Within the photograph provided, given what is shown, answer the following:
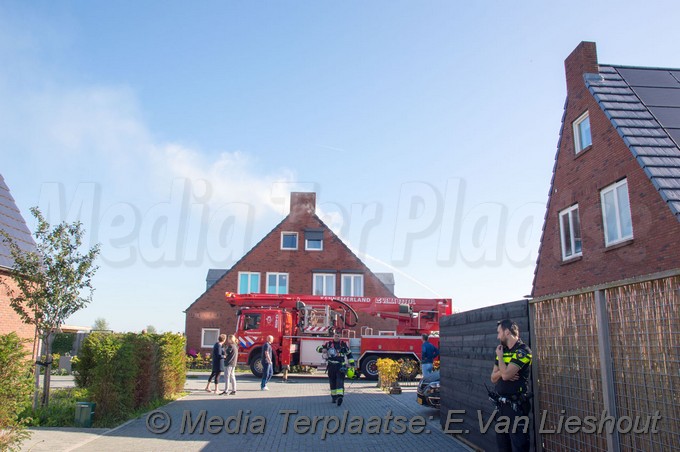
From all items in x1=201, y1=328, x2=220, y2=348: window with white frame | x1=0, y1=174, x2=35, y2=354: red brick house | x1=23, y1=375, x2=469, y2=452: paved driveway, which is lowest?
x1=23, y1=375, x2=469, y2=452: paved driveway

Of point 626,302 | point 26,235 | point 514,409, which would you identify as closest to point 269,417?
point 514,409

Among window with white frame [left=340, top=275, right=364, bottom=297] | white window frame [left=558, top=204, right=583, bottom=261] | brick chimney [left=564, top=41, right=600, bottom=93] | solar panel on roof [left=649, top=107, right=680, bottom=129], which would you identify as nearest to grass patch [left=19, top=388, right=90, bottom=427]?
white window frame [left=558, top=204, right=583, bottom=261]

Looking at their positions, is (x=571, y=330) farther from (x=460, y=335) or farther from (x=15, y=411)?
(x=15, y=411)

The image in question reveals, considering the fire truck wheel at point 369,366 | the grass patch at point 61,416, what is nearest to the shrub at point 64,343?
the fire truck wheel at point 369,366

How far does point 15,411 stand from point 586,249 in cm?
1281

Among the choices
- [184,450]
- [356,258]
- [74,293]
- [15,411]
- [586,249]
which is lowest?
[184,450]

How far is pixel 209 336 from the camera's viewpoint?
32.2 meters

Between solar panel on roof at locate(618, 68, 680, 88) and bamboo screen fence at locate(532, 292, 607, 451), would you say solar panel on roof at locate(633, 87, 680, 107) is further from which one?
bamboo screen fence at locate(532, 292, 607, 451)

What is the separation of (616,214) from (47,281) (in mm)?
12648

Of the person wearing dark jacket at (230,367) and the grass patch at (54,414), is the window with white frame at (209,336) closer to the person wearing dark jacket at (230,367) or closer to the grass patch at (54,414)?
the person wearing dark jacket at (230,367)

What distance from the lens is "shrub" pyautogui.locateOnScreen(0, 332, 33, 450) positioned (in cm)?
628

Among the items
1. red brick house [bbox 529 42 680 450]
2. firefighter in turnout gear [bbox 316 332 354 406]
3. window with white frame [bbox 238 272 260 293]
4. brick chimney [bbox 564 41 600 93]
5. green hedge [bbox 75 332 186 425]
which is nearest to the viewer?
red brick house [bbox 529 42 680 450]

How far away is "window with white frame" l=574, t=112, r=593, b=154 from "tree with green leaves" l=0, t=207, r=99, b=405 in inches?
501

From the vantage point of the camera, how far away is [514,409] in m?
6.28
